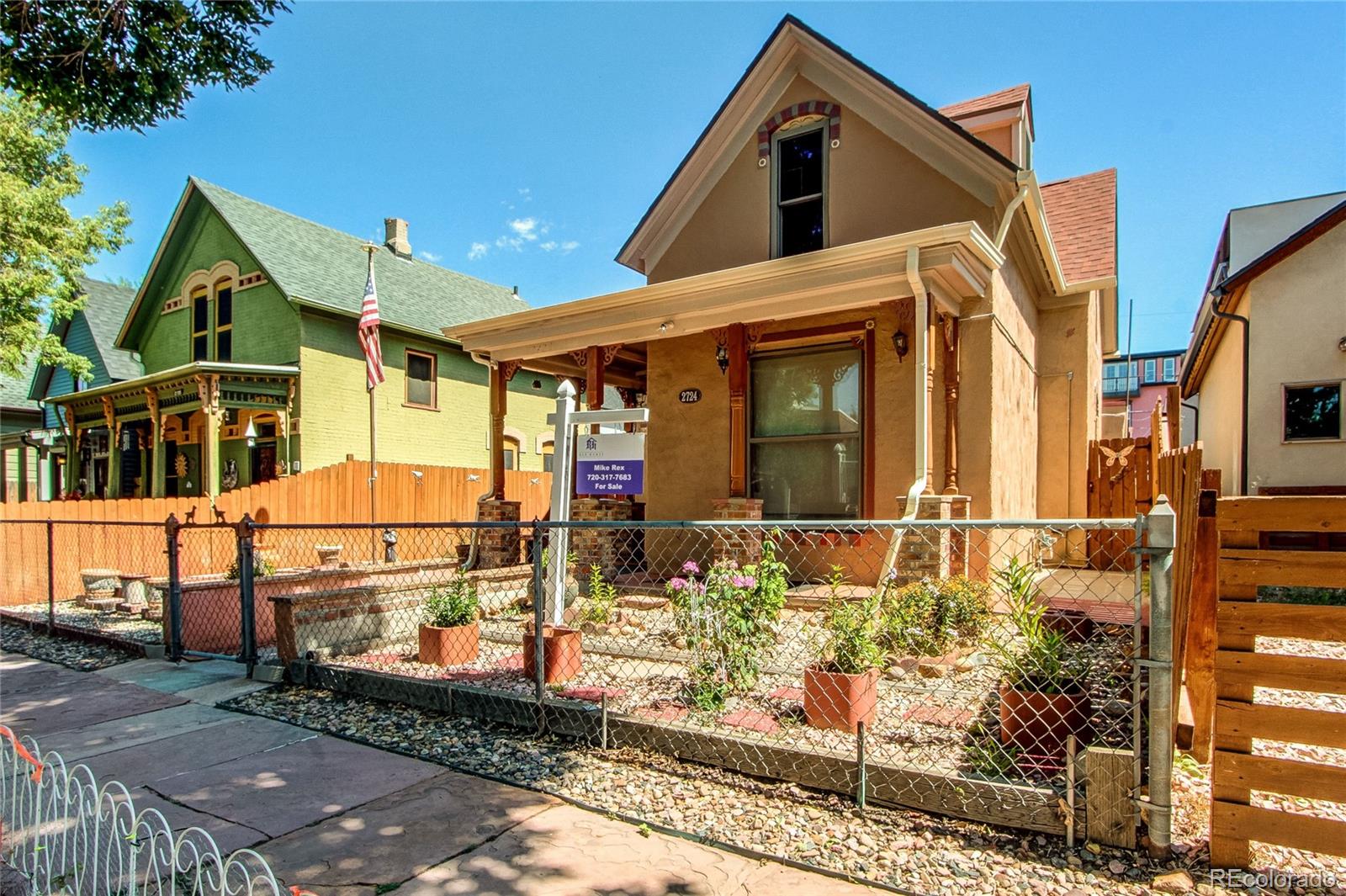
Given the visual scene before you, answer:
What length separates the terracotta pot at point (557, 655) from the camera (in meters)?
4.76

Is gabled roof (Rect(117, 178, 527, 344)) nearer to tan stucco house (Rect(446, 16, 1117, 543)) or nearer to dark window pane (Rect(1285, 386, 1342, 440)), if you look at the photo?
tan stucco house (Rect(446, 16, 1117, 543))

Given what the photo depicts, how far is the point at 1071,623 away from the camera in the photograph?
14.6ft

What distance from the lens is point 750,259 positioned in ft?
31.3

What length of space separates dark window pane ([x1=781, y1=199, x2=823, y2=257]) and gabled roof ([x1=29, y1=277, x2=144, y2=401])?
18688 mm

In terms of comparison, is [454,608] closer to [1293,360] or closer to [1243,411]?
[1243,411]

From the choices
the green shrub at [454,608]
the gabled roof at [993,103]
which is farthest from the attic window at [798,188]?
the green shrub at [454,608]

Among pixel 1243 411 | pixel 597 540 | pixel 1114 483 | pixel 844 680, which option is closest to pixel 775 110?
pixel 597 540

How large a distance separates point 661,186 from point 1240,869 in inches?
374

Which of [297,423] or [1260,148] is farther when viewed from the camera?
[297,423]

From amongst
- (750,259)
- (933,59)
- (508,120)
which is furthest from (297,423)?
(933,59)

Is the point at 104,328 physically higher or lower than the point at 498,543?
higher

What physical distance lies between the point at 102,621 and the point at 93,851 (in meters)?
7.47

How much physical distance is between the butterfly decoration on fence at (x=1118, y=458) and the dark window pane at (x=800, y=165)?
577cm

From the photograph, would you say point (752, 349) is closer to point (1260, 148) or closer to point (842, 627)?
point (842, 627)
